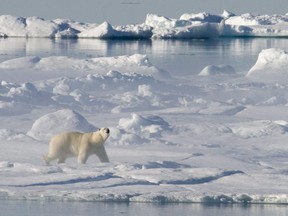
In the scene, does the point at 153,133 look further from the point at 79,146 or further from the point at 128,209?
the point at 128,209

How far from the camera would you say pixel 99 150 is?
31.8 ft

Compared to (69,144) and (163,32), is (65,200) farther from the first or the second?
(163,32)

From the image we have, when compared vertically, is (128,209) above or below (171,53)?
below

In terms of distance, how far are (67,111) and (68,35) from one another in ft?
210

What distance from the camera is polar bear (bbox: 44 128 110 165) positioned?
31.8 feet

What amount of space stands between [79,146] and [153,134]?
2.65 metres

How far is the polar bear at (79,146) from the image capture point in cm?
969

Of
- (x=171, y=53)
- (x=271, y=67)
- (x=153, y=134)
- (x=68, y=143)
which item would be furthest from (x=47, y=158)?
(x=171, y=53)

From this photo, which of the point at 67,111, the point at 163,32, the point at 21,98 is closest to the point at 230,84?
the point at 21,98

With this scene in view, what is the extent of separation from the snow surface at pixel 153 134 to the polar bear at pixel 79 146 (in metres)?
0.29

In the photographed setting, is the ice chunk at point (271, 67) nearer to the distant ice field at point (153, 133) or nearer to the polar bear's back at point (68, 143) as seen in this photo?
the distant ice field at point (153, 133)

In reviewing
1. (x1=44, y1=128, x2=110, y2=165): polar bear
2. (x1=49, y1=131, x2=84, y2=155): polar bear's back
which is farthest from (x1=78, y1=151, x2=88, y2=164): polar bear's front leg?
(x1=49, y1=131, x2=84, y2=155): polar bear's back

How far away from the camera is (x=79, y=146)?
977 centimetres

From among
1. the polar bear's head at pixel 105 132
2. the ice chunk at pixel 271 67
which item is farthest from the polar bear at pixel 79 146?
the ice chunk at pixel 271 67
